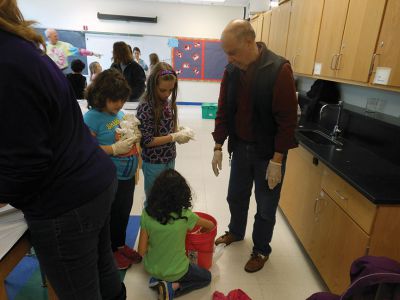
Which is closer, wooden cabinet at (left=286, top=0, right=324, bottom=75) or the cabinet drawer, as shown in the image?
the cabinet drawer

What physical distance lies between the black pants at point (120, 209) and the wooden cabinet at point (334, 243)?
3.87 feet

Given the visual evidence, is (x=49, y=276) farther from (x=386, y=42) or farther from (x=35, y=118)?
(x=386, y=42)

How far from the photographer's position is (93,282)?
973mm

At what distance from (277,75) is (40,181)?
1240 millimetres

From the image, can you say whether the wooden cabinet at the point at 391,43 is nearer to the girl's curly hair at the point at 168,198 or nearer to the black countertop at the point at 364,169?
the black countertop at the point at 364,169

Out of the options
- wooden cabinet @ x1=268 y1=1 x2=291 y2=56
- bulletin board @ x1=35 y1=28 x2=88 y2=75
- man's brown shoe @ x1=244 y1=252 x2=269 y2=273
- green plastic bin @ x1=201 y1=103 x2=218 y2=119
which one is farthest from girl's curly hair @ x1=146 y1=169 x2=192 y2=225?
bulletin board @ x1=35 y1=28 x2=88 y2=75

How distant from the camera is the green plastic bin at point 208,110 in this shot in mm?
6348

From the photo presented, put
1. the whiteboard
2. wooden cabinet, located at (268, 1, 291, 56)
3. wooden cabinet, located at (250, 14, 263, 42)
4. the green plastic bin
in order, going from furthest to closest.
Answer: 1. the whiteboard
2. the green plastic bin
3. wooden cabinet, located at (250, 14, 263, 42)
4. wooden cabinet, located at (268, 1, 291, 56)

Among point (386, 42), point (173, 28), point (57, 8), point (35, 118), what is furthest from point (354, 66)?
point (57, 8)

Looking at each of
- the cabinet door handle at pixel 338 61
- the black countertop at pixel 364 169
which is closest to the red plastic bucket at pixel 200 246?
the black countertop at pixel 364 169

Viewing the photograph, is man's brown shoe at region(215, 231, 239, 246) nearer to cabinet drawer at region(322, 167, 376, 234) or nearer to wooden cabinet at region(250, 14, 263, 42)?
cabinet drawer at region(322, 167, 376, 234)

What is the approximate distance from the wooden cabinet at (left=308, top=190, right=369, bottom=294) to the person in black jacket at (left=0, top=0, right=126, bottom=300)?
1184 mm

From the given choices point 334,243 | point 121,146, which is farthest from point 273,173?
point 121,146

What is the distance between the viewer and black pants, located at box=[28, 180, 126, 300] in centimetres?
84
